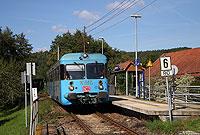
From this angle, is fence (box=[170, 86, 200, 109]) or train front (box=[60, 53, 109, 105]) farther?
train front (box=[60, 53, 109, 105])

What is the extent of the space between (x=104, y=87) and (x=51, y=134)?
6.33m

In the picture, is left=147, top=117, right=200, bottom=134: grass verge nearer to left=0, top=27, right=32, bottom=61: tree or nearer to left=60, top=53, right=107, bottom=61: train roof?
left=60, top=53, right=107, bottom=61: train roof

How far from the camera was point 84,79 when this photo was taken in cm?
1455

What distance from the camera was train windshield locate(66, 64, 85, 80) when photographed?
14.6 meters

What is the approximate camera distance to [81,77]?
14617 millimetres

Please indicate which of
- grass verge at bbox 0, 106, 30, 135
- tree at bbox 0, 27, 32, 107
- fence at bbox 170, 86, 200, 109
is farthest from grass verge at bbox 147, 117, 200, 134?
tree at bbox 0, 27, 32, 107

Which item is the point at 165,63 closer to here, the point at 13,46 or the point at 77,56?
the point at 77,56

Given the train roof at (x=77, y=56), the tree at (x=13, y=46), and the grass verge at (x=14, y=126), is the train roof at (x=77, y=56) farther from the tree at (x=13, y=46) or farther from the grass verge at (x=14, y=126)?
the tree at (x=13, y=46)

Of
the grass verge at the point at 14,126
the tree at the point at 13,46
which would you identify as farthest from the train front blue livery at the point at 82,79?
the tree at the point at 13,46

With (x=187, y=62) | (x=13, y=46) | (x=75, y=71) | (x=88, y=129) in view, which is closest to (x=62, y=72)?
(x=75, y=71)

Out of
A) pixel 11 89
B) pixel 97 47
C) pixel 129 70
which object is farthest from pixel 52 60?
pixel 129 70

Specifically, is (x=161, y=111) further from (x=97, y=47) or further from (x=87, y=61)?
(x=97, y=47)

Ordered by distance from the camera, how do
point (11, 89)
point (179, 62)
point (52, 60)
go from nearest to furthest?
point (11, 89)
point (179, 62)
point (52, 60)

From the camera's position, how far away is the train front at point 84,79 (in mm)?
14383
